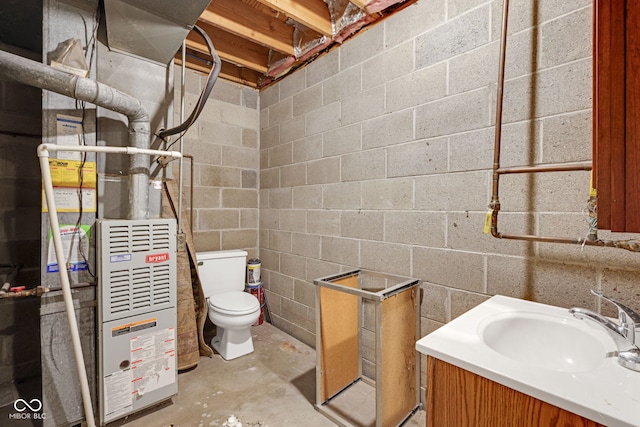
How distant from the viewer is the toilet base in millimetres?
2232

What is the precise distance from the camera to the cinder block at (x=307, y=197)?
2352 mm

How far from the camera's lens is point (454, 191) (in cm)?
156

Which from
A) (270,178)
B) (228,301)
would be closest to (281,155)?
(270,178)

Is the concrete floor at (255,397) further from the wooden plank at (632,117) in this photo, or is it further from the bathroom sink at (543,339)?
the wooden plank at (632,117)

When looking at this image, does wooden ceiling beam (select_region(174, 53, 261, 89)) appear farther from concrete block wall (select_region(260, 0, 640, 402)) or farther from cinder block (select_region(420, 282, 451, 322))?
cinder block (select_region(420, 282, 451, 322))

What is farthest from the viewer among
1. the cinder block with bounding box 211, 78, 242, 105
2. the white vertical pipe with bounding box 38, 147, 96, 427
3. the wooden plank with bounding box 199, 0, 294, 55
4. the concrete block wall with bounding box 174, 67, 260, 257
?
the cinder block with bounding box 211, 78, 242, 105

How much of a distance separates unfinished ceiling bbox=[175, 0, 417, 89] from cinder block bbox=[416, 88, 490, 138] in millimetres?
694

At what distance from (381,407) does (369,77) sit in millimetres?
1941

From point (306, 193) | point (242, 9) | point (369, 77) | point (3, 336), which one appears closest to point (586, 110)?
point (369, 77)

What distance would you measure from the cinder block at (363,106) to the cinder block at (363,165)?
25cm

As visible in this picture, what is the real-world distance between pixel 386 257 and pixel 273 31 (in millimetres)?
1967

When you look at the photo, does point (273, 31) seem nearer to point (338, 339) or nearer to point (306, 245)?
point (306, 245)

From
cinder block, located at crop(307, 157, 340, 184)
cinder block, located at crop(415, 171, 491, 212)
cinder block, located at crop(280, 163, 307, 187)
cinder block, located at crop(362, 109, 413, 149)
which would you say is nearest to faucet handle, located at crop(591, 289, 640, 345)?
cinder block, located at crop(415, 171, 491, 212)

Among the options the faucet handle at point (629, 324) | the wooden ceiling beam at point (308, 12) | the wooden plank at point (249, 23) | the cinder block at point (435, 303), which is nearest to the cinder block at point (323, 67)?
the wooden ceiling beam at point (308, 12)
